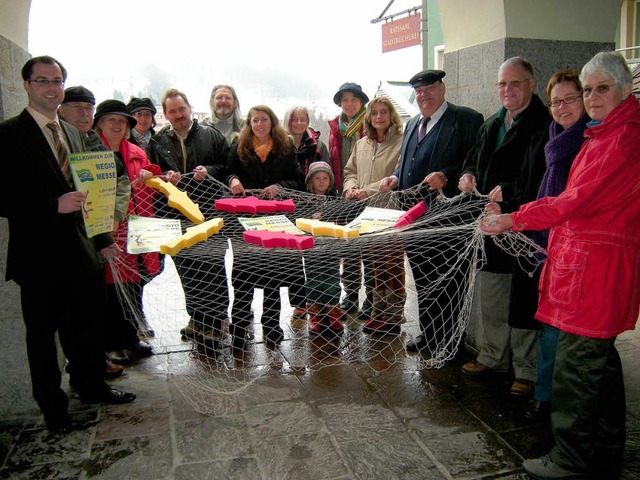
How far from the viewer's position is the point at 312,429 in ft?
8.50

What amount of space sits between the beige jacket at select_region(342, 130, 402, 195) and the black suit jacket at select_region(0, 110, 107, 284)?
192 centimetres

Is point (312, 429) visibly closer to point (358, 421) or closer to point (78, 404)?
point (358, 421)

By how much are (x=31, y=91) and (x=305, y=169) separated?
197 cm

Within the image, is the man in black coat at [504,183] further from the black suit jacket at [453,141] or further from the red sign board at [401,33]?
the red sign board at [401,33]

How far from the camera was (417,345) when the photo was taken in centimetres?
356

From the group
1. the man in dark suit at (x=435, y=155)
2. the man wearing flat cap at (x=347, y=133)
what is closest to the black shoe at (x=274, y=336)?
the man wearing flat cap at (x=347, y=133)

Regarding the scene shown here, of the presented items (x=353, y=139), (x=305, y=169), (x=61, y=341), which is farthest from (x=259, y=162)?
(x=61, y=341)

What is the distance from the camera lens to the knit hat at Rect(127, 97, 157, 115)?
4.07 metres

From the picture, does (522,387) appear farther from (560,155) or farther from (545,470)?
(560,155)

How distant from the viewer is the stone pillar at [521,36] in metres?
3.32

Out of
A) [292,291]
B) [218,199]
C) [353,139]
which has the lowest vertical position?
[292,291]

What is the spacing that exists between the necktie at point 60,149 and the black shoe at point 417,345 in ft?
7.44

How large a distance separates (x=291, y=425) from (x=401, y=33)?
7.09 m

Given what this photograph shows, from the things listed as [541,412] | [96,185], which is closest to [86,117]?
[96,185]
